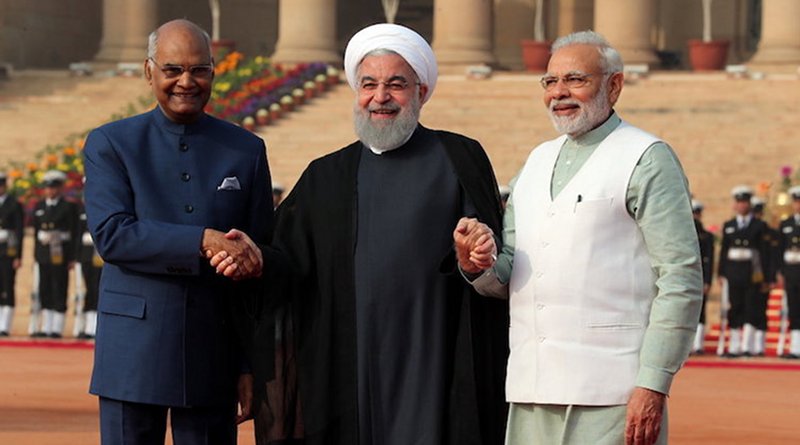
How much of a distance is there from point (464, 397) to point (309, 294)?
0.68m

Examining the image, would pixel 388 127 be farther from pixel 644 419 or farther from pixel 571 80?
pixel 644 419

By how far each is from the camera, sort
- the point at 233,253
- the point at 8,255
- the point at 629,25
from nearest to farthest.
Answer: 1. the point at 233,253
2. the point at 8,255
3. the point at 629,25

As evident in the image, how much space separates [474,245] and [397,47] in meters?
0.83

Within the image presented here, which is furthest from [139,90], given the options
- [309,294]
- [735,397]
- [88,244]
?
[309,294]

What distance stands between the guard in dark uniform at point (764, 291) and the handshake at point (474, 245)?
50.0 ft

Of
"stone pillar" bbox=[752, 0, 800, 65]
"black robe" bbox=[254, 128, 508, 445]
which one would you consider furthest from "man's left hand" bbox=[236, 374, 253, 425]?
"stone pillar" bbox=[752, 0, 800, 65]

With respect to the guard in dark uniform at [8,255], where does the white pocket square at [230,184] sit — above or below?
above

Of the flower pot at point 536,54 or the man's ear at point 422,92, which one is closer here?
the man's ear at point 422,92

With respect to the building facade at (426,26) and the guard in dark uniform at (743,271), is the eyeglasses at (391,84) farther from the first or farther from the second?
the building facade at (426,26)

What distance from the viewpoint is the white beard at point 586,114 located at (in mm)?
6656

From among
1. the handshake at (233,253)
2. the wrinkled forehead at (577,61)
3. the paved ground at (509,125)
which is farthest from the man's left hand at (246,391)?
the paved ground at (509,125)

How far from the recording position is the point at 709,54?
36.5 meters

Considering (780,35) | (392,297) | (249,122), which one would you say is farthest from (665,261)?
(780,35)

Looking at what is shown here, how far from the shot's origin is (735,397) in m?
17.0
